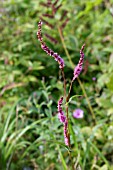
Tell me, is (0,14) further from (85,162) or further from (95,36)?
(85,162)

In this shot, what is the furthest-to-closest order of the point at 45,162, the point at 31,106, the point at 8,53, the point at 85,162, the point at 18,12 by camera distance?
the point at 18,12
the point at 8,53
the point at 31,106
the point at 45,162
the point at 85,162

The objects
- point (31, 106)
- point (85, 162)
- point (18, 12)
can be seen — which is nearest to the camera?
point (85, 162)

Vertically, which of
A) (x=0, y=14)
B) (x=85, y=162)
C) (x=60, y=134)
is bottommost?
(x=85, y=162)

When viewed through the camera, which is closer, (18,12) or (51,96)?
(51,96)

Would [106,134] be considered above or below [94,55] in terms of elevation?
below

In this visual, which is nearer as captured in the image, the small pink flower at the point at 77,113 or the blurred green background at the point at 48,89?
the blurred green background at the point at 48,89

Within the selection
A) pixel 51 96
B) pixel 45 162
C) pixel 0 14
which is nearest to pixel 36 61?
pixel 51 96

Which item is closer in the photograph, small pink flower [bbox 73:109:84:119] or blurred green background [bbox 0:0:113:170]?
blurred green background [bbox 0:0:113:170]

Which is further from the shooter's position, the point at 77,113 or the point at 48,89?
the point at 48,89
